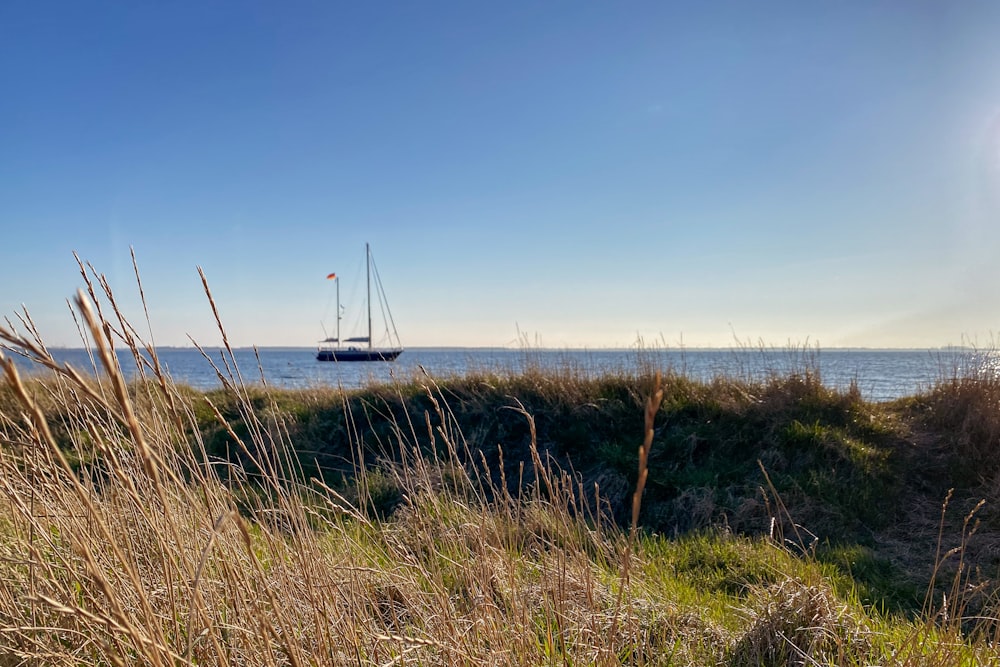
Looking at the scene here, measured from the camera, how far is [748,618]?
106 inches

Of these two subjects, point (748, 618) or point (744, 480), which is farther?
point (744, 480)

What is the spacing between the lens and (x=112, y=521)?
2.43m

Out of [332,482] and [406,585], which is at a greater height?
[406,585]

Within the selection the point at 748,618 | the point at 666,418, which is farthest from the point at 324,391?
the point at 748,618

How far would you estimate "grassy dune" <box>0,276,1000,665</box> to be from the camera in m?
1.66

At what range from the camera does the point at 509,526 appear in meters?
2.33

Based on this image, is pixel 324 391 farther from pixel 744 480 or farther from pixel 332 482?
pixel 744 480

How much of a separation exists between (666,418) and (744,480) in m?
1.54

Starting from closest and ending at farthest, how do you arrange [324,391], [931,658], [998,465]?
[931,658]
[998,465]
[324,391]

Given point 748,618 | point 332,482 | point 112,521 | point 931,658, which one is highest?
point 112,521

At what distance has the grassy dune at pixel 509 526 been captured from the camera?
166 centimetres

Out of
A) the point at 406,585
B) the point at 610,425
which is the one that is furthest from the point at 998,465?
the point at 406,585

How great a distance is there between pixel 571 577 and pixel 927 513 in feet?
16.6

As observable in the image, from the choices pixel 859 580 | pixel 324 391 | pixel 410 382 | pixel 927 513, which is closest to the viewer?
pixel 859 580
